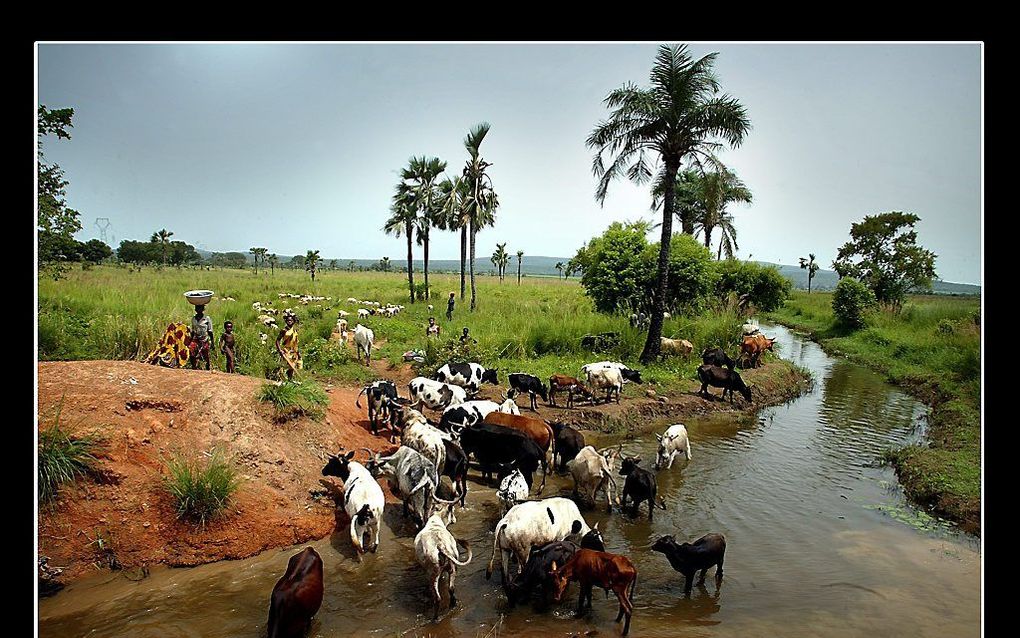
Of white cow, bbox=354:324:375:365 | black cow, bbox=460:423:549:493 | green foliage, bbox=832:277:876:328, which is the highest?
green foliage, bbox=832:277:876:328

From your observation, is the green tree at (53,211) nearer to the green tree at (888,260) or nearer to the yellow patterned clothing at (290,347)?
the yellow patterned clothing at (290,347)

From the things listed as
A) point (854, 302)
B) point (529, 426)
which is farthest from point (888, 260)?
point (529, 426)

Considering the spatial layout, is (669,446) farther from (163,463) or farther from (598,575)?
(163,463)

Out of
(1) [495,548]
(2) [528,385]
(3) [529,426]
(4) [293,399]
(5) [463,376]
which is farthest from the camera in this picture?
(5) [463,376]

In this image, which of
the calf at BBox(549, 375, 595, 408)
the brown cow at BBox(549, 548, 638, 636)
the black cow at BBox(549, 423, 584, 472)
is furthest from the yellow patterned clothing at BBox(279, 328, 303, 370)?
the brown cow at BBox(549, 548, 638, 636)

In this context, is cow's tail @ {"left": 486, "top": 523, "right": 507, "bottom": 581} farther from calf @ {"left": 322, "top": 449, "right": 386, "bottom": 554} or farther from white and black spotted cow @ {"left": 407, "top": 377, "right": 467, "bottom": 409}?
white and black spotted cow @ {"left": 407, "top": 377, "right": 467, "bottom": 409}

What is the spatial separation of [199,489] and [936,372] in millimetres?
21384

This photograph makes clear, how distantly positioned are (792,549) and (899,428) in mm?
8168

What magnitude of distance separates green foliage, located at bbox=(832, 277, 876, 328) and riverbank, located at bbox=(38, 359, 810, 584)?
88.1 ft

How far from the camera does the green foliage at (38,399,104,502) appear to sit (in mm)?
6078

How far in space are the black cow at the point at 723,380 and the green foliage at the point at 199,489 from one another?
1183 cm

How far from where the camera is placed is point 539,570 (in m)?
5.50

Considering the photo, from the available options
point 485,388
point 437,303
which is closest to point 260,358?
point 485,388

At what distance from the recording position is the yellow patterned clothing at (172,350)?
1067 centimetres
